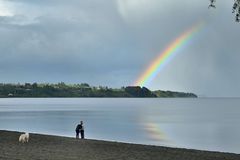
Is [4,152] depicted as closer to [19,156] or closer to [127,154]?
[19,156]

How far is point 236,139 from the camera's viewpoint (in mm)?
85375

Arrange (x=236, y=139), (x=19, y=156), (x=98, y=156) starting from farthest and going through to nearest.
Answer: (x=236, y=139)
(x=98, y=156)
(x=19, y=156)

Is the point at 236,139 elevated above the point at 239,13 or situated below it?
below

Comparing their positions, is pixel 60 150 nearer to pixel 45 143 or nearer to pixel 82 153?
pixel 82 153

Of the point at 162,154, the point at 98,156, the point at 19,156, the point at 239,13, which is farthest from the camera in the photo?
the point at 162,154

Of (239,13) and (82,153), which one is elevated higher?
(239,13)

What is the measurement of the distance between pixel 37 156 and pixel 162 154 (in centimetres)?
894

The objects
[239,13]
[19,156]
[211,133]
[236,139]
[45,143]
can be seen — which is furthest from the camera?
[211,133]

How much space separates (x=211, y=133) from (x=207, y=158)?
2696 inches

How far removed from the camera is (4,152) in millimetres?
28906

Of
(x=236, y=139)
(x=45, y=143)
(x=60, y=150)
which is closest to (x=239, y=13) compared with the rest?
(x=60, y=150)

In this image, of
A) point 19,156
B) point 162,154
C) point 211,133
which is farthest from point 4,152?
point 211,133

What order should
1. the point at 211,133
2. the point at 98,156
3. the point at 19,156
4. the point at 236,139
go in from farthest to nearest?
the point at 211,133 → the point at 236,139 → the point at 98,156 → the point at 19,156

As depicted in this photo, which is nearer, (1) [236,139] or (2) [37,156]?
(2) [37,156]
